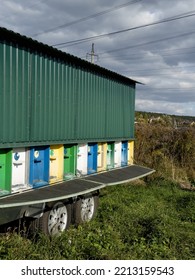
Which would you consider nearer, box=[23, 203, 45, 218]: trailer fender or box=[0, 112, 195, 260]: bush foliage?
box=[0, 112, 195, 260]: bush foliage

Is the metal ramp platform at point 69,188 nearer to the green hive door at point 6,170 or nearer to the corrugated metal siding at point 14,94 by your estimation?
the green hive door at point 6,170

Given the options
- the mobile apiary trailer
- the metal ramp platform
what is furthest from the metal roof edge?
the metal ramp platform

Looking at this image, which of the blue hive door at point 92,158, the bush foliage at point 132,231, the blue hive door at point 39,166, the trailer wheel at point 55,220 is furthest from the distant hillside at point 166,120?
the blue hive door at point 39,166

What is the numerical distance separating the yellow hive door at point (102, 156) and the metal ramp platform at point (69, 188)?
0.22 m

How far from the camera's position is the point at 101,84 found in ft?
29.0

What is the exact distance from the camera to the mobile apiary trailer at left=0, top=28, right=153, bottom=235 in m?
5.63

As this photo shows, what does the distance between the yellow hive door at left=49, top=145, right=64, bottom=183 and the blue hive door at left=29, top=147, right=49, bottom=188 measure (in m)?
0.25

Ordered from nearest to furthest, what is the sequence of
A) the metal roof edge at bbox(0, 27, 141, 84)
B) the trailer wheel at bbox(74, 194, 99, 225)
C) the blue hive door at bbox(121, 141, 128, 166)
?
the metal roof edge at bbox(0, 27, 141, 84), the trailer wheel at bbox(74, 194, 99, 225), the blue hive door at bbox(121, 141, 128, 166)

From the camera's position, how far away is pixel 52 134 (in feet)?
22.4

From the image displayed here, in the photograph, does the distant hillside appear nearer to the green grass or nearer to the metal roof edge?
the green grass

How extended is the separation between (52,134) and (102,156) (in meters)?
2.63

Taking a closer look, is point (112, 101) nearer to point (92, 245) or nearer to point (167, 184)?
point (92, 245)

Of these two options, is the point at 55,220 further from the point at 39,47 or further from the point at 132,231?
the point at 39,47

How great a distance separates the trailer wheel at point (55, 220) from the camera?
6.30 m
